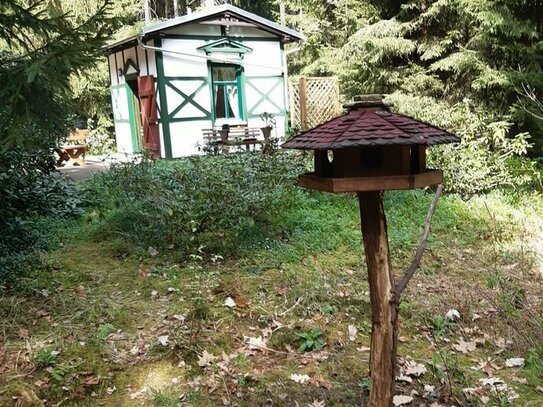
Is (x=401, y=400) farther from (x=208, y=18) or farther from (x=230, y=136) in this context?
(x=208, y=18)

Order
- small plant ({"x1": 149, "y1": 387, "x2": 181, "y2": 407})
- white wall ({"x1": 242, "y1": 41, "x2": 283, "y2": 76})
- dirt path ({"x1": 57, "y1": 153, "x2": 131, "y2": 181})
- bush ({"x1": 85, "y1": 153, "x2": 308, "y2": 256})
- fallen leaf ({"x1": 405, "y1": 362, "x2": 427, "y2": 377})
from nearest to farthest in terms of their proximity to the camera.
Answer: small plant ({"x1": 149, "y1": 387, "x2": 181, "y2": 407}), fallen leaf ({"x1": 405, "y1": 362, "x2": 427, "y2": 377}), bush ({"x1": 85, "y1": 153, "x2": 308, "y2": 256}), dirt path ({"x1": 57, "y1": 153, "x2": 131, "y2": 181}), white wall ({"x1": 242, "y1": 41, "x2": 283, "y2": 76})

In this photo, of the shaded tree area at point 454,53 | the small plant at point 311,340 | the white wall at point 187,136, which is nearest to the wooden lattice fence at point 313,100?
the shaded tree area at point 454,53

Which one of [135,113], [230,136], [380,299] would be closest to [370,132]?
[380,299]

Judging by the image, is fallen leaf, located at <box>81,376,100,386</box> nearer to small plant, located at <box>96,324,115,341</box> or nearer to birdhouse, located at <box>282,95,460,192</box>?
small plant, located at <box>96,324,115,341</box>

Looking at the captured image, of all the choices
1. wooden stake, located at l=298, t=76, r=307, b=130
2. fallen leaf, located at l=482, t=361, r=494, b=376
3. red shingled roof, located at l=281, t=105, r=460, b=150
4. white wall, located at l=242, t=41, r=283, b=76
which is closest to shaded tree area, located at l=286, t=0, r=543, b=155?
wooden stake, located at l=298, t=76, r=307, b=130

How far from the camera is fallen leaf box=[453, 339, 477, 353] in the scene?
→ 128 inches

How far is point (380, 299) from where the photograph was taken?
219cm

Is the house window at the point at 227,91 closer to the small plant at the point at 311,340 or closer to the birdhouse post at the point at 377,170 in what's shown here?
the small plant at the point at 311,340

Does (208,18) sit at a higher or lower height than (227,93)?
higher

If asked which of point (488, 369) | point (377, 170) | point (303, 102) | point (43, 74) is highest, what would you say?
point (43, 74)

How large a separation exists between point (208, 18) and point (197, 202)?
25.1ft

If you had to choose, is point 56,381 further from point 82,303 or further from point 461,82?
point 461,82

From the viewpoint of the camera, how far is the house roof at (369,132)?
178 cm

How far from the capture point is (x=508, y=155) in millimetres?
7750
